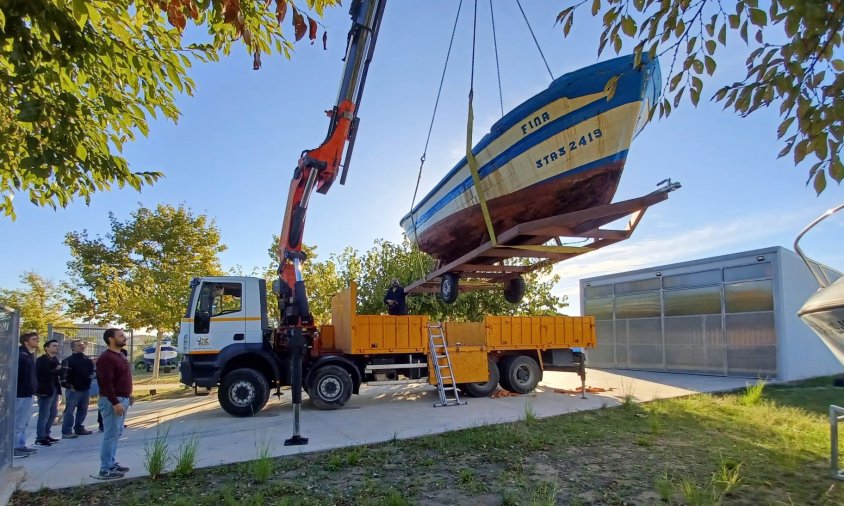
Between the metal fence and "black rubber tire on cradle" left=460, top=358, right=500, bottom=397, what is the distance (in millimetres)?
8329

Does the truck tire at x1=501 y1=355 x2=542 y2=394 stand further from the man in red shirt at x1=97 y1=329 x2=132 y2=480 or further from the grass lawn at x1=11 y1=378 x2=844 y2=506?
the man in red shirt at x1=97 y1=329 x2=132 y2=480

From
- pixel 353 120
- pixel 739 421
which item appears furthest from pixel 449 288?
pixel 739 421

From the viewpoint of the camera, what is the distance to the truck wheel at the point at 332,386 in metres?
9.96

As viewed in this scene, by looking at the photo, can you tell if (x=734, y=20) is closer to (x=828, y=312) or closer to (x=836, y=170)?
(x=836, y=170)

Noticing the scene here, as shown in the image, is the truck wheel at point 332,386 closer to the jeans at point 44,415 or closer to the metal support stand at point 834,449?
the jeans at point 44,415

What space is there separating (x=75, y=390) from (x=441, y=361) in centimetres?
675

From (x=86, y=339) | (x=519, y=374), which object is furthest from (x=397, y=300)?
(x=86, y=339)

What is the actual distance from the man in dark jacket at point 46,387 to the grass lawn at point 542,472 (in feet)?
9.85

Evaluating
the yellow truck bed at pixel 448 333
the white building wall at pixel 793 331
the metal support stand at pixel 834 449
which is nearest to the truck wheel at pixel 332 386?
the yellow truck bed at pixel 448 333

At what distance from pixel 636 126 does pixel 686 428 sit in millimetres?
4789

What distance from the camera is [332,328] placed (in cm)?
1154

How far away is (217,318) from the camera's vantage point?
32.0 feet

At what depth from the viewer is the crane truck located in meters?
9.44

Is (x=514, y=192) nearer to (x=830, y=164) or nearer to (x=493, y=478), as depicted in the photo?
(x=493, y=478)
